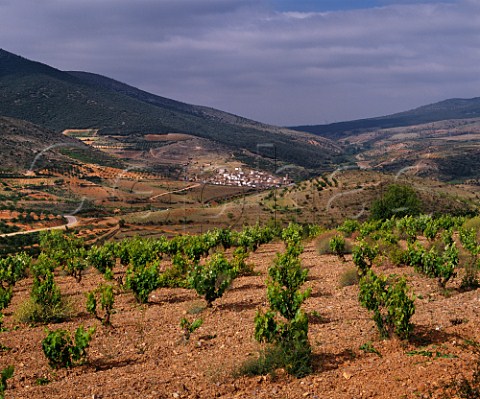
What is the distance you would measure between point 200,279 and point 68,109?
191 metres

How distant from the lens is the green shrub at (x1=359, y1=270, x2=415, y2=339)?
36.6 feet

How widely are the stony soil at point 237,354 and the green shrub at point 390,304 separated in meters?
0.29

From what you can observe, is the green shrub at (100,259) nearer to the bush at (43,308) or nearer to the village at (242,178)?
the bush at (43,308)

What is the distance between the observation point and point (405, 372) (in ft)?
30.6

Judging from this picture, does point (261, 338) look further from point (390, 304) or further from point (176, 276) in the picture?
point (176, 276)

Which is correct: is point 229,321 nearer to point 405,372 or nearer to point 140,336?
point 140,336

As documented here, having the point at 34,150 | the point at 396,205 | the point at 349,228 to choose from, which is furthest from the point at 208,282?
the point at 34,150

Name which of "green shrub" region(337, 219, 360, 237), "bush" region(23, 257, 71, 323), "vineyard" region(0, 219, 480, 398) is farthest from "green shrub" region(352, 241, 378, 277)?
"green shrub" region(337, 219, 360, 237)

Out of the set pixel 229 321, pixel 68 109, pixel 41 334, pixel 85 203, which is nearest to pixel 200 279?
pixel 229 321

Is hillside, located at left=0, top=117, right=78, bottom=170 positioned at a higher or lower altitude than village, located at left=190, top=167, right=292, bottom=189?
higher

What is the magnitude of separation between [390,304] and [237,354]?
3.50m

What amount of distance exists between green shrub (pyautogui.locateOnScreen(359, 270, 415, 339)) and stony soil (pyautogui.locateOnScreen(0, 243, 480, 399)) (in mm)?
287

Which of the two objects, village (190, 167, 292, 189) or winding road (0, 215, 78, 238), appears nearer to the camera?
winding road (0, 215, 78, 238)

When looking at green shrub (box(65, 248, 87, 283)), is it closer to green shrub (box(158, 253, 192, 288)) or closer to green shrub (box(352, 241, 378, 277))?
green shrub (box(158, 253, 192, 288))
